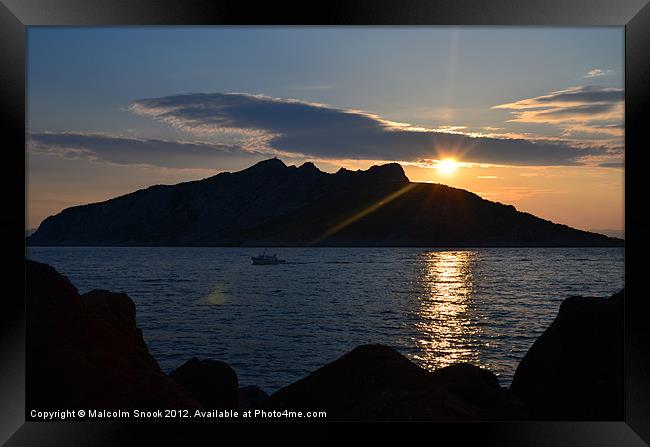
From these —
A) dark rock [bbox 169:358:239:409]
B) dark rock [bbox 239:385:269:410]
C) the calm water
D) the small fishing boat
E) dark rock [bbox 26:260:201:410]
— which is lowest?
the calm water

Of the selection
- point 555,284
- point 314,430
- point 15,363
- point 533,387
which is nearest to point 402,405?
point 314,430

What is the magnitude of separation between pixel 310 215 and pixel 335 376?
98.4 m

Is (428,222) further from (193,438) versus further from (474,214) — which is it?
(193,438)

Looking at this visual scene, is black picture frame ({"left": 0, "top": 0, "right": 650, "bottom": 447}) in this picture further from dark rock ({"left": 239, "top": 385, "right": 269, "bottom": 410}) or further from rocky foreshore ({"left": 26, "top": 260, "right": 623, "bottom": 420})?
dark rock ({"left": 239, "top": 385, "right": 269, "bottom": 410})

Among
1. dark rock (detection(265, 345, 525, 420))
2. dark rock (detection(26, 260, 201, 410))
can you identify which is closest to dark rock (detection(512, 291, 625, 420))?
dark rock (detection(265, 345, 525, 420))

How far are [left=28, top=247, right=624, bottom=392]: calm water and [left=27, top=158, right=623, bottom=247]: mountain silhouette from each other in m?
25.2

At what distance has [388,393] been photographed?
6.13 meters

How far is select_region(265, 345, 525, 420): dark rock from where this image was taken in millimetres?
5844

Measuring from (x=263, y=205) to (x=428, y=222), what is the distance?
29.0 m

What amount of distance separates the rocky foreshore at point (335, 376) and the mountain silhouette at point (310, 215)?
3458 inches

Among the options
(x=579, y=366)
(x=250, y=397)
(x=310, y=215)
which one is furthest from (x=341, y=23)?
(x=310, y=215)

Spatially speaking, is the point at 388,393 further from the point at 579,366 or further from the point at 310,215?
the point at 310,215

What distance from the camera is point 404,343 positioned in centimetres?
3053

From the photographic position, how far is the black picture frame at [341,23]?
431cm
